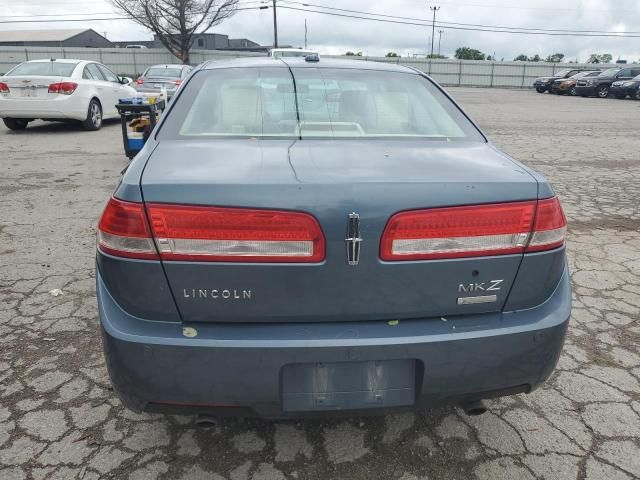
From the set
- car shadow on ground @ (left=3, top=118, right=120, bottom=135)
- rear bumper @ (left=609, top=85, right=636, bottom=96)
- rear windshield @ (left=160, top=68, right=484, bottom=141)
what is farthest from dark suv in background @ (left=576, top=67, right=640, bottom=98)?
rear windshield @ (left=160, top=68, right=484, bottom=141)

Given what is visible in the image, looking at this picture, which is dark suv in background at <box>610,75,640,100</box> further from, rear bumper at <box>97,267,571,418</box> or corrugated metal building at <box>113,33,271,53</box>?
corrugated metal building at <box>113,33,271,53</box>

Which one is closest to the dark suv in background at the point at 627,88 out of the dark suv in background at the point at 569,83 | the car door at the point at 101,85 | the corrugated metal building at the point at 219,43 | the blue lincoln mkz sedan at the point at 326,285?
the dark suv in background at the point at 569,83

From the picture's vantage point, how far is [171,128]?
231 centimetres

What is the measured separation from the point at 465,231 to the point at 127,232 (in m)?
1.09

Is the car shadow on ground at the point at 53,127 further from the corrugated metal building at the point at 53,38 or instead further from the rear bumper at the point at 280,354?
the corrugated metal building at the point at 53,38

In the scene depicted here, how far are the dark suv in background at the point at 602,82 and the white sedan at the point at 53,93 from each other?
26.2 meters

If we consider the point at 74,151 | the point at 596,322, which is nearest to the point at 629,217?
the point at 596,322

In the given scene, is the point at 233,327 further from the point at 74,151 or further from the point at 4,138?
the point at 4,138

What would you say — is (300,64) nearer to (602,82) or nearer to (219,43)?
(602,82)

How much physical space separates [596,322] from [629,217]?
2.85 metres

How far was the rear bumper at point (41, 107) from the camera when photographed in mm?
9727

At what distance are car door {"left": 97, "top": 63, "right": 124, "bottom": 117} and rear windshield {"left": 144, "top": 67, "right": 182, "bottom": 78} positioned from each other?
8.30 feet

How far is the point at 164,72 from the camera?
565 inches

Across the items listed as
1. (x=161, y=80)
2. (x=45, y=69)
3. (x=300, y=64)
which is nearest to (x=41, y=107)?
(x=45, y=69)
